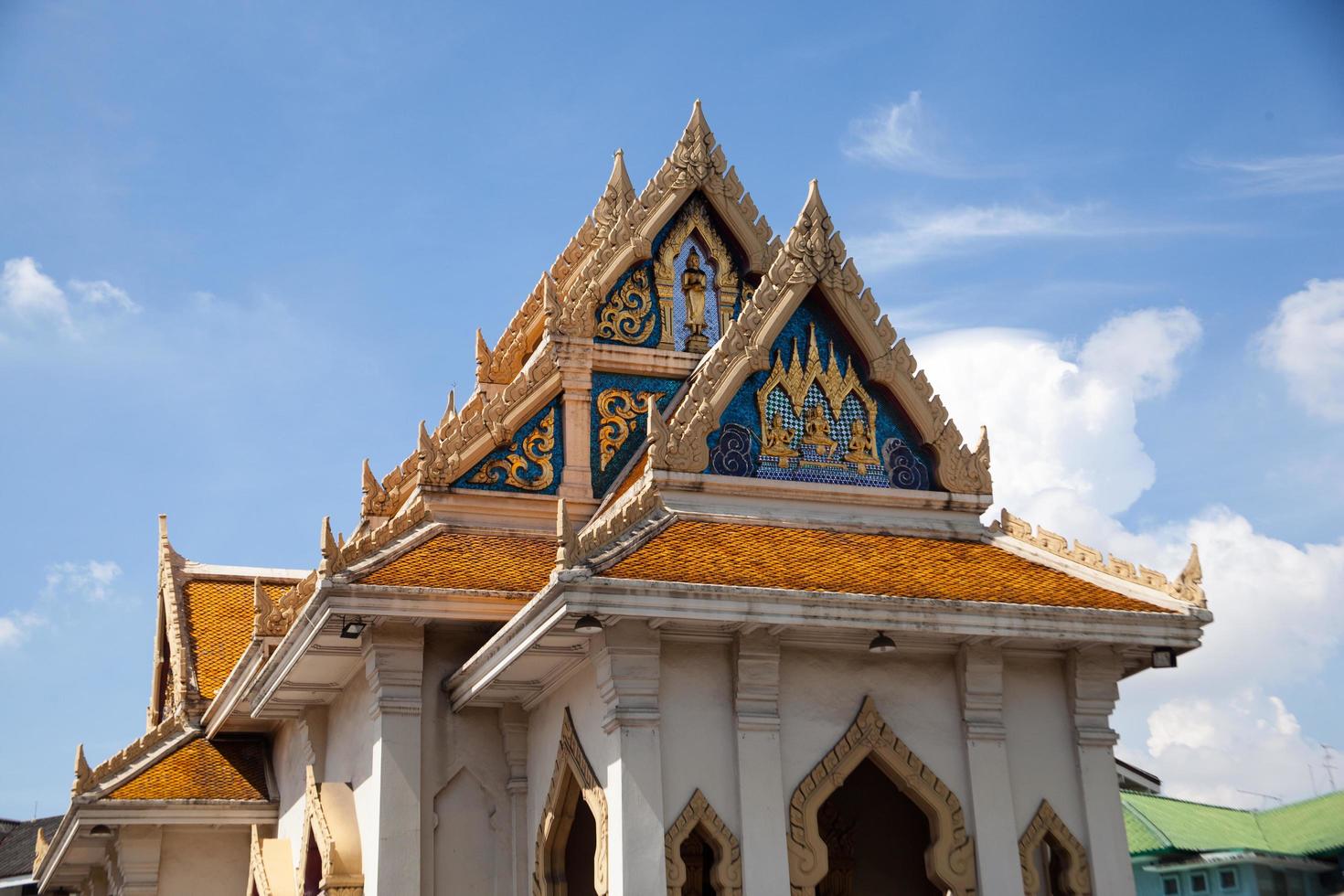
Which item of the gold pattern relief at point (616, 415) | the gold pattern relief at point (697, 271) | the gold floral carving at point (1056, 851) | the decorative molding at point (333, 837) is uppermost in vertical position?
the gold pattern relief at point (697, 271)

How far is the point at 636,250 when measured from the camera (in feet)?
47.8

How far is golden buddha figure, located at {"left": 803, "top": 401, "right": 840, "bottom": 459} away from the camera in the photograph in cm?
1267

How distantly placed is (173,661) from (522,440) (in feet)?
21.4

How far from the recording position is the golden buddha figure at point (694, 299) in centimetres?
1443

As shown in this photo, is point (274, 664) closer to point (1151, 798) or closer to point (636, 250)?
point (636, 250)

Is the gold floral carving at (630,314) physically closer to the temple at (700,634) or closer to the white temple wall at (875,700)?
the temple at (700,634)

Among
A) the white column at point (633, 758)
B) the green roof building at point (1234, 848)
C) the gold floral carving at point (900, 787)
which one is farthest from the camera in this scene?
the green roof building at point (1234, 848)

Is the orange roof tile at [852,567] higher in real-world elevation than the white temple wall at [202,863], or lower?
higher

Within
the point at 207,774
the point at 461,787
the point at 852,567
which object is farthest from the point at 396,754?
the point at 207,774

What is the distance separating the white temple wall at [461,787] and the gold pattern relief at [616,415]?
2120mm

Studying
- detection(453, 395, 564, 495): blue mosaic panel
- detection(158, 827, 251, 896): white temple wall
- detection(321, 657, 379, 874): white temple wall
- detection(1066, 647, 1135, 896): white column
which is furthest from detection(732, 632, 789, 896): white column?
detection(158, 827, 251, 896): white temple wall

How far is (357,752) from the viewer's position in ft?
42.6

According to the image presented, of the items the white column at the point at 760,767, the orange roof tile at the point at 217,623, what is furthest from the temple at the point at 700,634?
the orange roof tile at the point at 217,623

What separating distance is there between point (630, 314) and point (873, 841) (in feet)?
16.4
